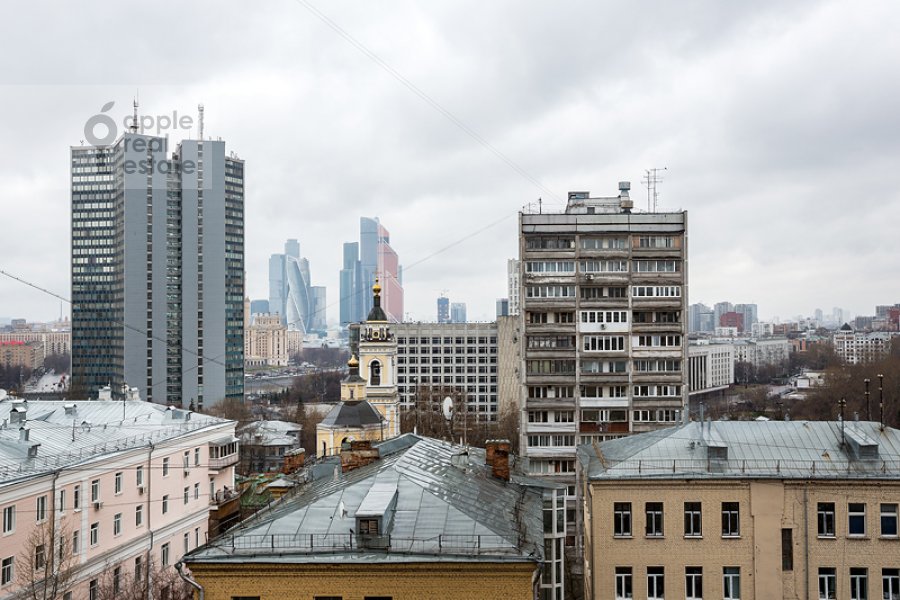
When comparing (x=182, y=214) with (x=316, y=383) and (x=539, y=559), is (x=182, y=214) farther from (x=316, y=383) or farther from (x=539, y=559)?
(x=539, y=559)

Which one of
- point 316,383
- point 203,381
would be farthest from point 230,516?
point 316,383

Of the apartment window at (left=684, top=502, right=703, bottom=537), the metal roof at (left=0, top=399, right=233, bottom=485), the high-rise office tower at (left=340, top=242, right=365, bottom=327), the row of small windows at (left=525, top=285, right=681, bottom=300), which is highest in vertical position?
the high-rise office tower at (left=340, top=242, right=365, bottom=327)

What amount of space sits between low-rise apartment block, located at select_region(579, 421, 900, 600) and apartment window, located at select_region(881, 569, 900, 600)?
0.08ft

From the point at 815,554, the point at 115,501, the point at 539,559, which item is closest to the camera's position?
the point at 539,559

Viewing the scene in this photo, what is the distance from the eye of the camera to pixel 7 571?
21984 millimetres

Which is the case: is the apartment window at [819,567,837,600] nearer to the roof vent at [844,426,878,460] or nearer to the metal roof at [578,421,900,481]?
the metal roof at [578,421,900,481]

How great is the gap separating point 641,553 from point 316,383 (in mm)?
117409

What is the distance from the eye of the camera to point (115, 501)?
2841 cm

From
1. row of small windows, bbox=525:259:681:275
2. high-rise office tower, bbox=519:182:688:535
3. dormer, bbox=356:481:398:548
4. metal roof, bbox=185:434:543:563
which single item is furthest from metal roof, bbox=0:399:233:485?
row of small windows, bbox=525:259:681:275

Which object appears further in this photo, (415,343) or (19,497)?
(415,343)

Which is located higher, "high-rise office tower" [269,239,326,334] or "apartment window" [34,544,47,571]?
"high-rise office tower" [269,239,326,334]

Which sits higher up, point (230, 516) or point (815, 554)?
point (815, 554)

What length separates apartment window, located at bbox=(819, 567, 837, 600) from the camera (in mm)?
19234

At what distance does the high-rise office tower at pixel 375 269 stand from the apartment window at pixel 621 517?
26.9m
